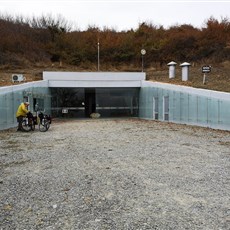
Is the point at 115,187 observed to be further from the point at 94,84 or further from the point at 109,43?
the point at 109,43

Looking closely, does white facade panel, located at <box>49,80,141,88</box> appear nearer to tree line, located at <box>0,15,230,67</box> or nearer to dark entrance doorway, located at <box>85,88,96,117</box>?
dark entrance doorway, located at <box>85,88,96,117</box>

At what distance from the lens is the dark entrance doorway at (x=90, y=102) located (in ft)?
99.1

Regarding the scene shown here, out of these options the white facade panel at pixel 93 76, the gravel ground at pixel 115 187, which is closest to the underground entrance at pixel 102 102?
the white facade panel at pixel 93 76

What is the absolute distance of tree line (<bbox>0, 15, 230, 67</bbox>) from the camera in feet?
121

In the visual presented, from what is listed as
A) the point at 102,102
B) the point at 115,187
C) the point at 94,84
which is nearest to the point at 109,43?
the point at 102,102

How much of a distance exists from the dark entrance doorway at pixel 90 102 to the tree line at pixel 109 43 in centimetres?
927

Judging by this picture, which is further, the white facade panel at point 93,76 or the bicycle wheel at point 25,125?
the white facade panel at point 93,76

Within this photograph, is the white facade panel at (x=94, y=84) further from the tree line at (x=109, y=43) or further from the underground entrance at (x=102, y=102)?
the tree line at (x=109, y=43)

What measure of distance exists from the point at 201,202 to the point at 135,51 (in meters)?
37.1

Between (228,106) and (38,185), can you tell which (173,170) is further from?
(228,106)

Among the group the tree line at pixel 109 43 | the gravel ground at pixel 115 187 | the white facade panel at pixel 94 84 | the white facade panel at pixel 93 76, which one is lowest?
the gravel ground at pixel 115 187

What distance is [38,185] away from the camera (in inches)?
231

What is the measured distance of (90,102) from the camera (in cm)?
3080

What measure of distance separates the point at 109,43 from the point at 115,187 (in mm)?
38446
